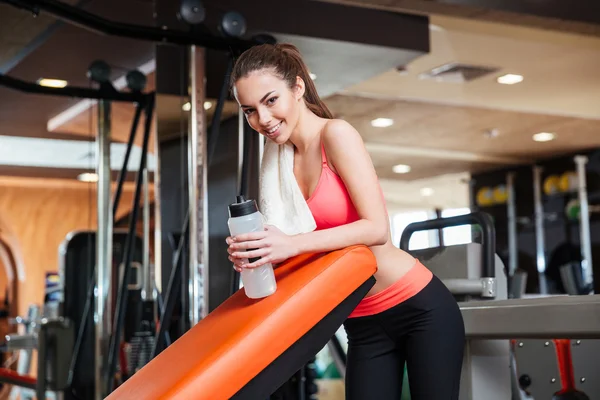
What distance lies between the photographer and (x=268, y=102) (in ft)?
4.87

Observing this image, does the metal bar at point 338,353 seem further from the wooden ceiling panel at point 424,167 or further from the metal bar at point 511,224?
the metal bar at point 511,224

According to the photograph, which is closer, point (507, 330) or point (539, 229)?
point (507, 330)

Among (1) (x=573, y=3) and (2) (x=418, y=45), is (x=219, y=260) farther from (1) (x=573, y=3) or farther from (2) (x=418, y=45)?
(1) (x=573, y=3)

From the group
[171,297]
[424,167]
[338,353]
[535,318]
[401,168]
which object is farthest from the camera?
[401,168]

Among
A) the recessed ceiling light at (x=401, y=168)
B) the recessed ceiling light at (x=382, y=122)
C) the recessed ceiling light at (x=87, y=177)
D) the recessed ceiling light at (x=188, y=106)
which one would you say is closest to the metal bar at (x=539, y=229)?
the recessed ceiling light at (x=401, y=168)

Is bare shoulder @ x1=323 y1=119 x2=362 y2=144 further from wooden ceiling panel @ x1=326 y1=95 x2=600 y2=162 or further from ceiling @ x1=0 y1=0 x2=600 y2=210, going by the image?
wooden ceiling panel @ x1=326 y1=95 x2=600 y2=162

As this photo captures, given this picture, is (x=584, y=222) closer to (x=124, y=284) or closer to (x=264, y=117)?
(x=124, y=284)

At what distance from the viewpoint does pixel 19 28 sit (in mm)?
3807

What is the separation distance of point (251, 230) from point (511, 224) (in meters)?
8.90

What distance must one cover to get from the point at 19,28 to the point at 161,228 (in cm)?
122

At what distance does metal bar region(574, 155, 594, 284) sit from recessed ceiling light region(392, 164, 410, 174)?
2.14 metres

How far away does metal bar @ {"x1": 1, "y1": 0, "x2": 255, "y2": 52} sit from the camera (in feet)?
9.82

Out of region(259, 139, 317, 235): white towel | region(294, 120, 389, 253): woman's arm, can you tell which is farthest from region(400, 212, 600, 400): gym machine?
region(259, 139, 317, 235): white towel

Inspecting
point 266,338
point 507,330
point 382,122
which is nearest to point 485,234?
point 507,330
